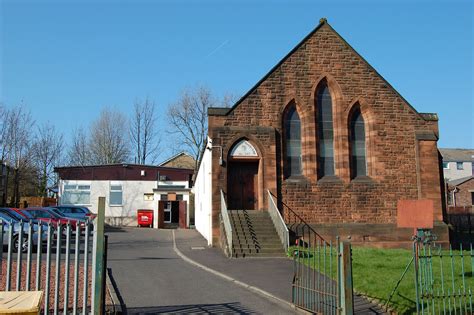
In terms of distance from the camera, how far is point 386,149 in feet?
78.3

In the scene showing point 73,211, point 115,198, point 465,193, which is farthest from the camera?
point 465,193

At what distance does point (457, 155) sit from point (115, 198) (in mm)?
60364

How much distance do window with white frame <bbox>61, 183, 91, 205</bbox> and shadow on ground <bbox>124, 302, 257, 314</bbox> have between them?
34.2 m

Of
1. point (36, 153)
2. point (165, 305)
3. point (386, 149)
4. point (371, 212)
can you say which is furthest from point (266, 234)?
point (36, 153)

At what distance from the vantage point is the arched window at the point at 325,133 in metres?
23.6

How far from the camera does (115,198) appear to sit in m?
42.3

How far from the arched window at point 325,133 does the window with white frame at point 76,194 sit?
2502 cm

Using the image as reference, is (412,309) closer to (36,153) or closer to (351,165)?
(351,165)

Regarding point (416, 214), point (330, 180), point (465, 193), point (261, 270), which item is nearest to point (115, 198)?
point (330, 180)

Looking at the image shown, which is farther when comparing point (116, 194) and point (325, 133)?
point (116, 194)

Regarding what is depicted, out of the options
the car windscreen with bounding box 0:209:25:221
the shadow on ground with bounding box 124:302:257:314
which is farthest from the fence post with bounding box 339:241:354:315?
the car windscreen with bounding box 0:209:25:221

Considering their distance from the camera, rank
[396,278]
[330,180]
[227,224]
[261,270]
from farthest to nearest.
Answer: [330,180] → [227,224] → [261,270] → [396,278]

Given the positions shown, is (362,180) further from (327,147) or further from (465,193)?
(465,193)

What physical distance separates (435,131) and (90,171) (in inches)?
1153
